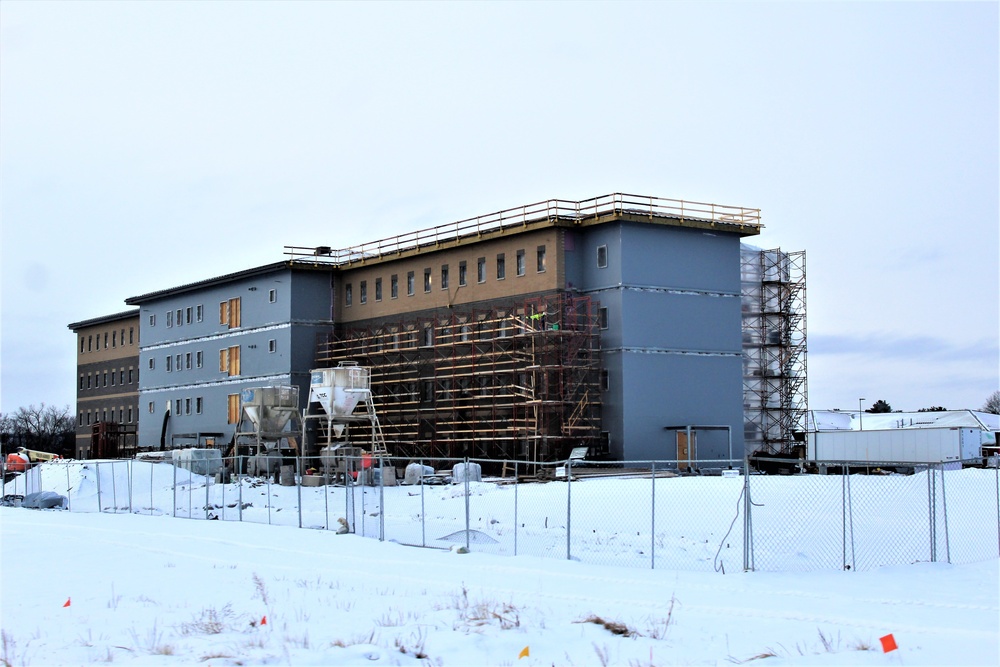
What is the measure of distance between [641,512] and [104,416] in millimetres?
72392

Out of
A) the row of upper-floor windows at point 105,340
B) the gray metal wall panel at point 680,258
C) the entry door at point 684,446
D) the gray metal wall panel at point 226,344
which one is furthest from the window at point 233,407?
the entry door at point 684,446

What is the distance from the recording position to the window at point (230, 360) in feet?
237

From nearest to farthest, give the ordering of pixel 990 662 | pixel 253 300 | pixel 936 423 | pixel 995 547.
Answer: pixel 990 662 → pixel 995 547 → pixel 253 300 → pixel 936 423

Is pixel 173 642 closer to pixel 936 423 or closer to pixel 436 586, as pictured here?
pixel 436 586

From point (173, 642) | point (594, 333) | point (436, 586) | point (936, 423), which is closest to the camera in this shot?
point (173, 642)

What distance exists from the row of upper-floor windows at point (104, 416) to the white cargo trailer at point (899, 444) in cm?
5519

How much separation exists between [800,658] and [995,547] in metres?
14.1

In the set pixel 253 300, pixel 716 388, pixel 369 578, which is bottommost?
pixel 369 578

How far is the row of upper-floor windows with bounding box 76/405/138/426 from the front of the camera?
90.8m

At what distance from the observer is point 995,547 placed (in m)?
24.8

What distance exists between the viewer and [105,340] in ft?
316

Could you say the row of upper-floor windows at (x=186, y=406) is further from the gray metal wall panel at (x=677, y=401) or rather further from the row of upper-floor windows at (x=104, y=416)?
the gray metal wall panel at (x=677, y=401)

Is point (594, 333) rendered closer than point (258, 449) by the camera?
Yes

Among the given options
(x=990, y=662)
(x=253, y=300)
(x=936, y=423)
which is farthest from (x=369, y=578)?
(x=936, y=423)
